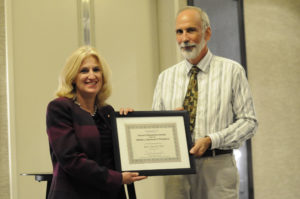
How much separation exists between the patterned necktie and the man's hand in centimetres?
17

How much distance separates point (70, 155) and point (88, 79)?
38 centimetres

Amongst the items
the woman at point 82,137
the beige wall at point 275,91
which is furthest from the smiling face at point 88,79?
the beige wall at point 275,91

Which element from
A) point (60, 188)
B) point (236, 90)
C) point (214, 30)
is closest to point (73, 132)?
point (60, 188)

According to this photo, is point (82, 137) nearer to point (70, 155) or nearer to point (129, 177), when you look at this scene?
point (70, 155)

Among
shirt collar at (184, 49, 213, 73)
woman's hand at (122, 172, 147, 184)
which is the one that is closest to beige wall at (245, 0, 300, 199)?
shirt collar at (184, 49, 213, 73)

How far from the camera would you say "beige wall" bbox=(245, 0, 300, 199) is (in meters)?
5.02

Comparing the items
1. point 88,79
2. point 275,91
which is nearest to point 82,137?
point 88,79

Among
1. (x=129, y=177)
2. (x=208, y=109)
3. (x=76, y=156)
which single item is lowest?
(x=129, y=177)

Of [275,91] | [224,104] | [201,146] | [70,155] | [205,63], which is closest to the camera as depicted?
[70,155]

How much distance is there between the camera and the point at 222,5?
4820 mm

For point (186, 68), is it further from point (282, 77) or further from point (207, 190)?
point (282, 77)

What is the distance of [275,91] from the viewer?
517 centimetres

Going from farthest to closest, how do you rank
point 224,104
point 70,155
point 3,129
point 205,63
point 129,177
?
point 3,129 < point 205,63 < point 224,104 < point 129,177 < point 70,155

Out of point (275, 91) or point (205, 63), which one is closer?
point (205, 63)
